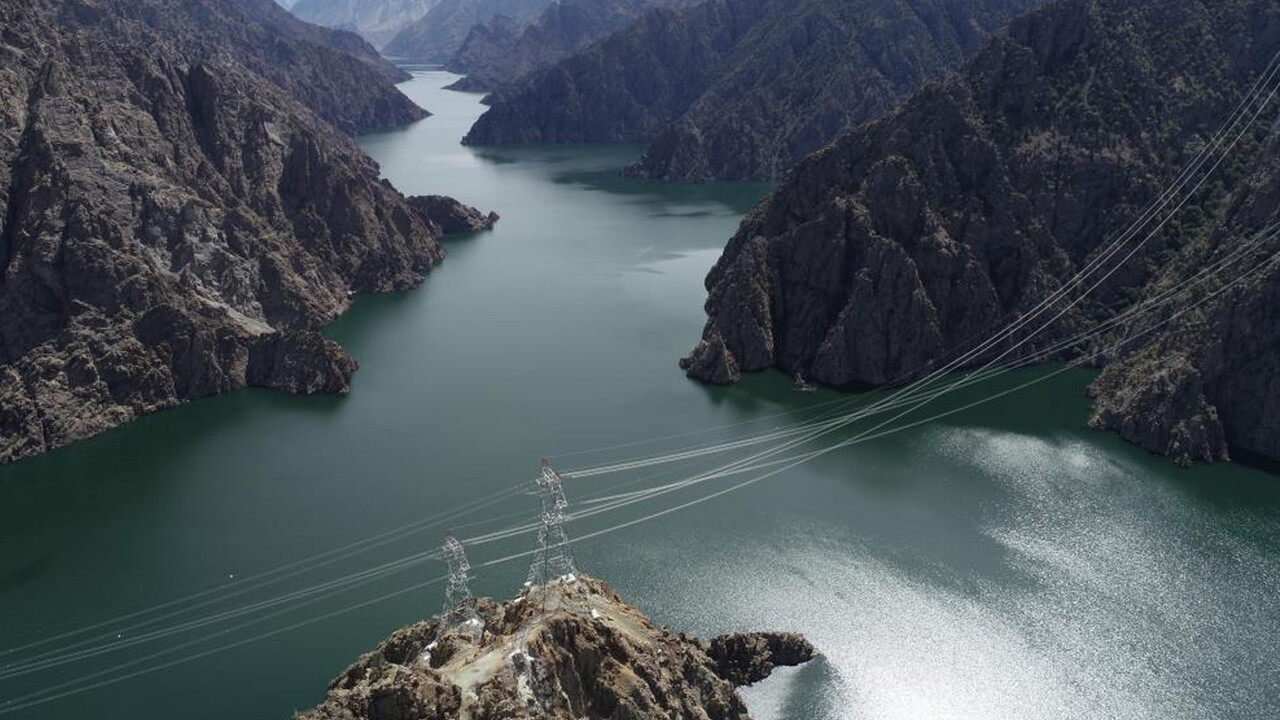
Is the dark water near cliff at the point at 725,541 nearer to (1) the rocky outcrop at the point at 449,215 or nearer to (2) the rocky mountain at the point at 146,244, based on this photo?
(2) the rocky mountain at the point at 146,244

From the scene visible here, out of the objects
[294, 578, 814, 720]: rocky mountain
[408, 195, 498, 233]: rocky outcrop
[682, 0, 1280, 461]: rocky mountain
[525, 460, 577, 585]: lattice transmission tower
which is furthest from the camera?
[408, 195, 498, 233]: rocky outcrop

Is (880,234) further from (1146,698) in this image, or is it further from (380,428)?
(1146,698)

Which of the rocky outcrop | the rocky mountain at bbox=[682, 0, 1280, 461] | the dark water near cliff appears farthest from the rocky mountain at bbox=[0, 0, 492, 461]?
the rocky mountain at bbox=[682, 0, 1280, 461]

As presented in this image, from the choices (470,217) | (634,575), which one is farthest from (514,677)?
(470,217)

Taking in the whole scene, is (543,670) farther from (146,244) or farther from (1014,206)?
(146,244)

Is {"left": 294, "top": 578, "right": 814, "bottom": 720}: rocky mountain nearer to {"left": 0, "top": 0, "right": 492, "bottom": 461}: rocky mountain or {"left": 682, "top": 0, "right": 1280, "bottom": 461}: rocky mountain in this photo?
{"left": 682, "top": 0, "right": 1280, "bottom": 461}: rocky mountain
